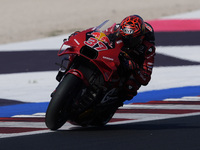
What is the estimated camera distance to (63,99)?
7.52 m

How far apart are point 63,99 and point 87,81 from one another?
404 millimetres

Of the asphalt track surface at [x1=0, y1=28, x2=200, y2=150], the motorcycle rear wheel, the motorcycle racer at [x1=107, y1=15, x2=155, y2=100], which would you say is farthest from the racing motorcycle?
the asphalt track surface at [x1=0, y1=28, x2=200, y2=150]

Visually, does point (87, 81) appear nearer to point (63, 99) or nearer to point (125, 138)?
point (63, 99)

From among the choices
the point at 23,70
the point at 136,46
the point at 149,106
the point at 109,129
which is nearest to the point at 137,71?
the point at 136,46

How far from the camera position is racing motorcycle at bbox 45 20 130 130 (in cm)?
759

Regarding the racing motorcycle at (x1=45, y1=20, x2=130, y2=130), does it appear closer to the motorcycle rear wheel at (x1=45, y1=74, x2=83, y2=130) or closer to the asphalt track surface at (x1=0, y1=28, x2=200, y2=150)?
the motorcycle rear wheel at (x1=45, y1=74, x2=83, y2=130)

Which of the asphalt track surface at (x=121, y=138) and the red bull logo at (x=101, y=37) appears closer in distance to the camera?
the asphalt track surface at (x=121, y=138)

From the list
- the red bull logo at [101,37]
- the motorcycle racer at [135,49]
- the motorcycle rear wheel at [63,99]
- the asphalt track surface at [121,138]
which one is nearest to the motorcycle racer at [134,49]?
the motorcycle racer at [135,49]

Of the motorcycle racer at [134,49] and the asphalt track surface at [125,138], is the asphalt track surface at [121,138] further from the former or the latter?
the motorcycle racer at [134,49]

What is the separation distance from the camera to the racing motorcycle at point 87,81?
Answer: 24.9 ft

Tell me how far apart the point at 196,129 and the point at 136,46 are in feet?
4.12

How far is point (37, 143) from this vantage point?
7.25 m

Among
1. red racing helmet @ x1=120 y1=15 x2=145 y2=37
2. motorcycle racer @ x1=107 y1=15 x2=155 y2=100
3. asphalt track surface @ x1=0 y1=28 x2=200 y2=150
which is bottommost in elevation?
asphalt track surface @ x1=0 y1=28 x2=200 y2=150

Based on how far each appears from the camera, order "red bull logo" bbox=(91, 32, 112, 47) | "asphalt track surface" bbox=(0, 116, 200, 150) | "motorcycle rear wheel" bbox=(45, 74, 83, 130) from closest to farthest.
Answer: "asphalt track surface" bbox=(0, 116, 200, 150) → "motorcycle rear wheel" bbox=(45, 74, 83, 130) → "red bull logo" bbox=(91, 32, 112, 47)
